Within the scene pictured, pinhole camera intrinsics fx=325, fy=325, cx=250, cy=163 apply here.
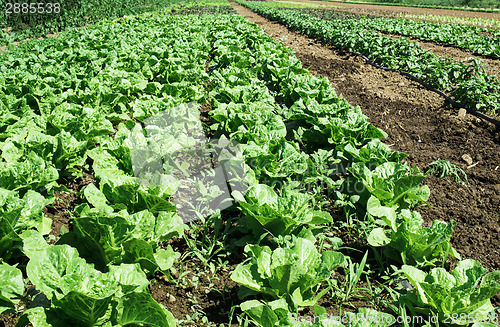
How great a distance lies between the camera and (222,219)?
10.3 feet

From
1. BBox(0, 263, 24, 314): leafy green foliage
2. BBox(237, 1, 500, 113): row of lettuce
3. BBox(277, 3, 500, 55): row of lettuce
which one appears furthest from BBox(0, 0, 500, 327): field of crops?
BBox(277, 3, 500, 55): row of lettuce

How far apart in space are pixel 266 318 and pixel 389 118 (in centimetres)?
467

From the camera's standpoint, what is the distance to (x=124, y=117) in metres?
4.63

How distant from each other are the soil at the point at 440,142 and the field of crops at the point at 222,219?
0.06m

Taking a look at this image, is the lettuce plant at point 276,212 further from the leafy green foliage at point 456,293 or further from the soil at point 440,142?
the soil at point 440,142

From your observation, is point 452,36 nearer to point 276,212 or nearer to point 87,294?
point 276,212

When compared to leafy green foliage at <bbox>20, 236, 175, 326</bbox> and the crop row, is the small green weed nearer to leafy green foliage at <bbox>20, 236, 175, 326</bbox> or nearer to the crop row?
leafy green foliage at <bbox>20, 236, 175, 326</bbox>

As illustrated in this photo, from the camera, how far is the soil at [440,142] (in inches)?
121

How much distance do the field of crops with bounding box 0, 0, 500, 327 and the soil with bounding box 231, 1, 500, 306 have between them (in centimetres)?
6

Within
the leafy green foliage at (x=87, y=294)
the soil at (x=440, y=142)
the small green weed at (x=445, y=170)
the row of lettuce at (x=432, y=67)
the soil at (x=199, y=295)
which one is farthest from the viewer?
the row of lettuce at (x=432, y=67)

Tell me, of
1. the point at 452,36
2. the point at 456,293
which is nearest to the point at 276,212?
the point at 456,293

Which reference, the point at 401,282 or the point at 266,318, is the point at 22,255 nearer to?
the point at 266,318

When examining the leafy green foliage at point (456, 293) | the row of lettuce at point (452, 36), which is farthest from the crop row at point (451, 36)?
the leafy green foliage at point (456, 293)

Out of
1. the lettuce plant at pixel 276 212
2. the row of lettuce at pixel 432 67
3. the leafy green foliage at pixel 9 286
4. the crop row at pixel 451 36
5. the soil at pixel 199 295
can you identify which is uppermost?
the crop row at pixel 451 36
